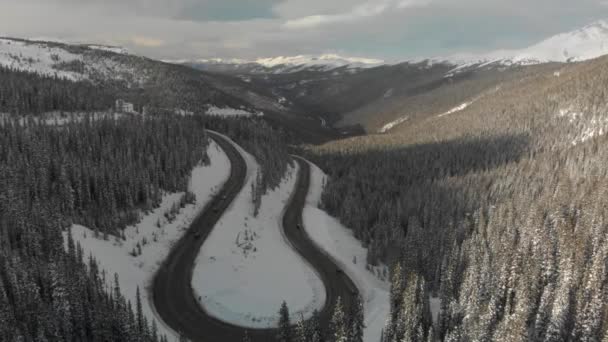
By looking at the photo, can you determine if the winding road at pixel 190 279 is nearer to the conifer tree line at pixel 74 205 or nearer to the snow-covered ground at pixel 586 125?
the conifer tree line at pixel 74 205

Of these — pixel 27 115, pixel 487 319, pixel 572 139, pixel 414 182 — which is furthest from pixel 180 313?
pixel 572 139

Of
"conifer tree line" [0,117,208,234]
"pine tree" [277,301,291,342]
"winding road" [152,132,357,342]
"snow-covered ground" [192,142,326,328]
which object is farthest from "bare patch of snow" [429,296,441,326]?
"conifer tree line" [0,117,208,234]

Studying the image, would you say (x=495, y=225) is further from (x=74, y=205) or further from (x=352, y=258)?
(x=74, y=205)

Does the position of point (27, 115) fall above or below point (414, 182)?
above

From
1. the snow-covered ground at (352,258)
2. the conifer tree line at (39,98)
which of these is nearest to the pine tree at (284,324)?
the snow-covered ground at (352,258)

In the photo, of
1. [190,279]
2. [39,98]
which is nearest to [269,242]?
[190,279]

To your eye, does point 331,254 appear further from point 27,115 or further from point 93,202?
point 27,115
